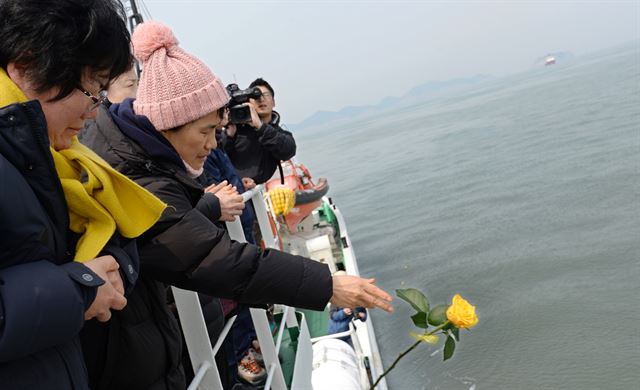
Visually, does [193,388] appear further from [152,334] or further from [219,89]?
[219,89]

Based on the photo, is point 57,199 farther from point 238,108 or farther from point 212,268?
point 238,108

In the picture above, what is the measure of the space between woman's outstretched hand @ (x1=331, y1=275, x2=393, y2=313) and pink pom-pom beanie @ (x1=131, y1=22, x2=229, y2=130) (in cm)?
83

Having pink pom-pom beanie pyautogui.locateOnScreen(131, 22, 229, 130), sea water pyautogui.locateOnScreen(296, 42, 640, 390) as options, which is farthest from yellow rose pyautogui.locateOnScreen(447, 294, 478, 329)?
sea water pyautogui.locateOnScreen(296, 42, 640, 390)

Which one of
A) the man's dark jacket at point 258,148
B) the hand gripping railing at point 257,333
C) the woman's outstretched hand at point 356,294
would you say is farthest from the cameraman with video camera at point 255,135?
the woman's outstretched hand at point 356,294

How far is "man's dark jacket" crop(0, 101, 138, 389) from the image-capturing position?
91cm

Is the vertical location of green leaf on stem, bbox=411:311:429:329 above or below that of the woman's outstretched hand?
below

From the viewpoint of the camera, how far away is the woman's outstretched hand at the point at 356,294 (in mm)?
1629

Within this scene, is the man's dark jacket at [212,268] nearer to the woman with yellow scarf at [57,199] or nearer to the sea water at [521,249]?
the woman with yellow scarf at [57,199]

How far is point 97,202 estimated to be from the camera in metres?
1.22

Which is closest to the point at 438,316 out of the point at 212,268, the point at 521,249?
the point at 212,268

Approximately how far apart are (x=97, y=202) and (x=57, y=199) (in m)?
0.12

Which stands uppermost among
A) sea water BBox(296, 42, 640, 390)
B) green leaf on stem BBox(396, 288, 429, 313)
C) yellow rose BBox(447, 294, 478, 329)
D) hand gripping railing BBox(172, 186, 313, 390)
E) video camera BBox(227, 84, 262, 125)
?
video camera BBox(227, 84, 262, 125)

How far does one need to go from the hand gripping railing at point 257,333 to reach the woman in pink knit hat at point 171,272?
20cm

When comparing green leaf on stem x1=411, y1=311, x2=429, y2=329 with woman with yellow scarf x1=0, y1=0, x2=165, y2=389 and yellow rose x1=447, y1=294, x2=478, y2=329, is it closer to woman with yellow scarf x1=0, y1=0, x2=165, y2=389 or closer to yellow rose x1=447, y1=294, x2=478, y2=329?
yellow rose x1=447, y1=294, x2=478, y2=329
